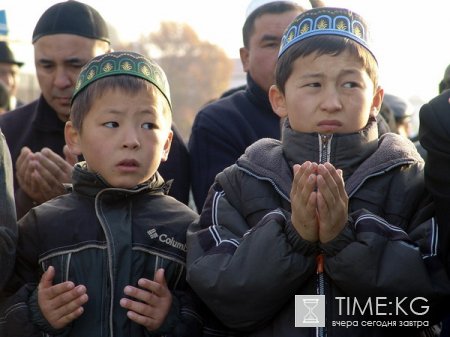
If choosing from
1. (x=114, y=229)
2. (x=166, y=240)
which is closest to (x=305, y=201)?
(x=166, y=240)

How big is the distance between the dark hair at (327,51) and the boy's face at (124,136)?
563 millimetres

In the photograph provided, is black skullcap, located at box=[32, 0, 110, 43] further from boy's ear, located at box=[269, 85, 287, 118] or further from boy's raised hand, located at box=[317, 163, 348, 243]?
boy's raised hand, located at box=[317, 163, 348, 243]

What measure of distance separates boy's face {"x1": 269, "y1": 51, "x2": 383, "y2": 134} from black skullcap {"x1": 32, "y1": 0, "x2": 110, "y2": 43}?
6.98ft

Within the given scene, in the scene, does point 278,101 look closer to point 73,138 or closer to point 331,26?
point 331,26

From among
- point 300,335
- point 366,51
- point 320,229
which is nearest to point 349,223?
point 320,229

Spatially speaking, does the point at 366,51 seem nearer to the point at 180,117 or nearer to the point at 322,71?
the point at 322,71

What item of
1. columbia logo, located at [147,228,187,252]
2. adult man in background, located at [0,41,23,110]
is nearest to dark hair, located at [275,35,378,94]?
columbia logo, located at [147,228,187,252]

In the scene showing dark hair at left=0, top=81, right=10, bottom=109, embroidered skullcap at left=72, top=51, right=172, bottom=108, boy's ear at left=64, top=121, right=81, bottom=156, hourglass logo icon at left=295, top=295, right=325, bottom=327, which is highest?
dark hair at left=0, top=81, right=10, bottom=109

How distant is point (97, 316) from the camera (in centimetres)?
394

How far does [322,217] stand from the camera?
3.62m

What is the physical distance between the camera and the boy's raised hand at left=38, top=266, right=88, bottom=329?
387 centimetres

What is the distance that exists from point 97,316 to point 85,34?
7.82 feet

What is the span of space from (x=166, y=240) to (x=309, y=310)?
2.26 feet

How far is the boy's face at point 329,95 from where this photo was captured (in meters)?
3.98
